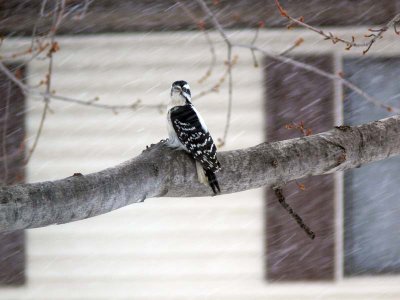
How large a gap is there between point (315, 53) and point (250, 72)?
57 cm

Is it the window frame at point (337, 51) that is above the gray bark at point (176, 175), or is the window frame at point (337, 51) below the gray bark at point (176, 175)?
above

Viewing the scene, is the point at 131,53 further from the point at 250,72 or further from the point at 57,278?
the point at 57,278

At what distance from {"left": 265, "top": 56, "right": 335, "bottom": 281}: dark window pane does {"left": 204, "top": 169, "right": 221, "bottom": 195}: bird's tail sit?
315 cm

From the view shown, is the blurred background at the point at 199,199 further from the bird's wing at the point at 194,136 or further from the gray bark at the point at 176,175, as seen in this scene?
the gray bark at the point at 176,175

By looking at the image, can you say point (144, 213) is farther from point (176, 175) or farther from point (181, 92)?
point (176, 175)

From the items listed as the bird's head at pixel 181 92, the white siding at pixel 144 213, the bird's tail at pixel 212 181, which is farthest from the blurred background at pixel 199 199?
the bird's tail at pixel 212 181

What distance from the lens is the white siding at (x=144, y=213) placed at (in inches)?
216

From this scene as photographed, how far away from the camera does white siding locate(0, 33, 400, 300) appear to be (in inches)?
216

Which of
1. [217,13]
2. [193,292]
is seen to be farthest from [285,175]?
[193,292]

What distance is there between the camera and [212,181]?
226cm

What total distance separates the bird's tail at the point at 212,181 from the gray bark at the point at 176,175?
21 mm

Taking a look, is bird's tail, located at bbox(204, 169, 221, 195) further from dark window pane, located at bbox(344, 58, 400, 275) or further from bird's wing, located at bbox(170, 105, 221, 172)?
dark window pane, located at bbox(344, 58, 400, 275)

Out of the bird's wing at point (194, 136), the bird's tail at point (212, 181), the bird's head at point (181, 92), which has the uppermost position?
the bird's head at point (181, 92)

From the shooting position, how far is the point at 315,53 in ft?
17.9
